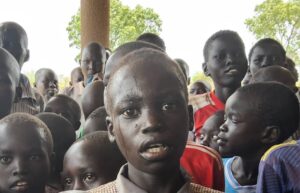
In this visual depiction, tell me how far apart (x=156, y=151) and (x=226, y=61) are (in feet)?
6.02

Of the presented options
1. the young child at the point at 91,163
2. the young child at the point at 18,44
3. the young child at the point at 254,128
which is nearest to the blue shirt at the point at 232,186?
the young child at the point at 254,128

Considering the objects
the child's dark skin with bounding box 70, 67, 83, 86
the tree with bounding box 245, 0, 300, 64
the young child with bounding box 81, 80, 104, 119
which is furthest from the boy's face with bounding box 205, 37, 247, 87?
the tree with bounding box 245, 0, 300, 64

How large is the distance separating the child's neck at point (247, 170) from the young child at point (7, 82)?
113 cm

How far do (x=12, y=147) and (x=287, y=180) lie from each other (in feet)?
3.24

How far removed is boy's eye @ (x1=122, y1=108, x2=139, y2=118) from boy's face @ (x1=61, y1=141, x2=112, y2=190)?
0.64 metres

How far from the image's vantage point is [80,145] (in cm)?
203

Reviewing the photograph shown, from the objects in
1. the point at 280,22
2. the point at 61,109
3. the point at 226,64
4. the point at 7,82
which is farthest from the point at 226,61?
the point at 280,22

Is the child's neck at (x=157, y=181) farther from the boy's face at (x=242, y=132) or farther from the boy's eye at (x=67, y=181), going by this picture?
the boy's face at (x=242, y=132)

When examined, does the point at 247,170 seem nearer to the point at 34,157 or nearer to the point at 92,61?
the point at 34,157

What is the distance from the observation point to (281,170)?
5.51ft

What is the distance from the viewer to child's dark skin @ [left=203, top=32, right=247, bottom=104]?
9.87 ft

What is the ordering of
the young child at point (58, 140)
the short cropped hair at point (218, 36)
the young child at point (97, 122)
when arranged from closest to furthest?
the young child at point (58, 140) → the young child at point (97, 122) → the short cropped hair at point (218, 36)

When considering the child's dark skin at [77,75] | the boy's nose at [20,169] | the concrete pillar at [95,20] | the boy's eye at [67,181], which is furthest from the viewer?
the concrete pillar at [95,20]

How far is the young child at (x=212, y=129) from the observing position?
272 cm
